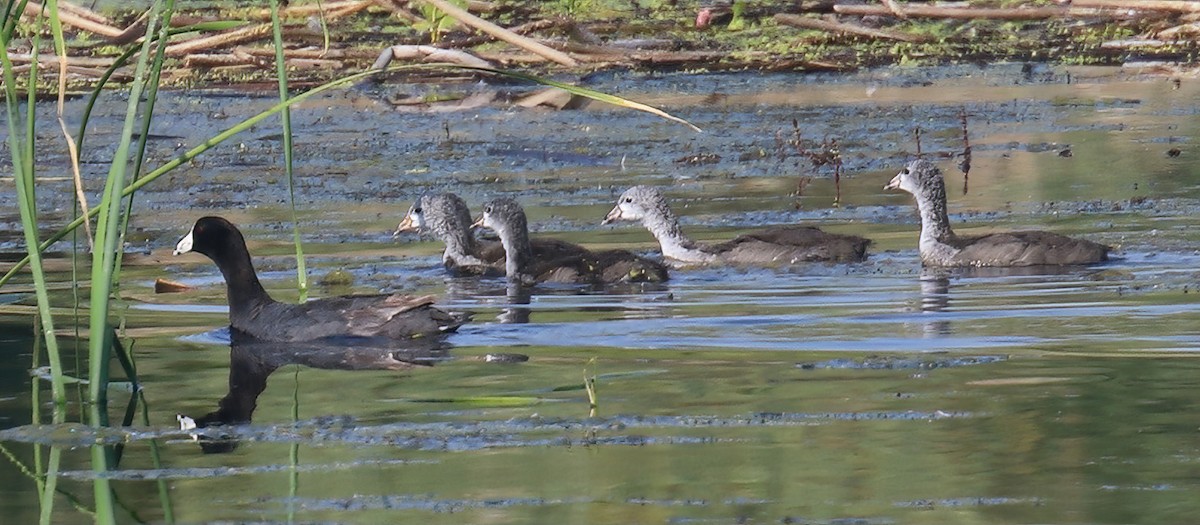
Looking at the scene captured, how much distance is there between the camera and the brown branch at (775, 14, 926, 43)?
65.6 feet

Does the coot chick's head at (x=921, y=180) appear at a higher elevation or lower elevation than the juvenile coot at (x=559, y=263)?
higher

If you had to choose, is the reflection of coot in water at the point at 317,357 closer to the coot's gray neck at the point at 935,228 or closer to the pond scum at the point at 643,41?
the coot's gray neck at the point at 935,228

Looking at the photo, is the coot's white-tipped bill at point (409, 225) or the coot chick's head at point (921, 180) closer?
the coot chick's head at point (921, 180)

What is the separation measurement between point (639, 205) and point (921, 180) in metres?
1.60

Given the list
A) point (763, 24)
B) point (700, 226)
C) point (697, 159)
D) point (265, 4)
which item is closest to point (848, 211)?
point (700, 226)

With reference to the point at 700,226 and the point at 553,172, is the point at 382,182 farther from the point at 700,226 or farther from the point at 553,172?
the point at 700,226

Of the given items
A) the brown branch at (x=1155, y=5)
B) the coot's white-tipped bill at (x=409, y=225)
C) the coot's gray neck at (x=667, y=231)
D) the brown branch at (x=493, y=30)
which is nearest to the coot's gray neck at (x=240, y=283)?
the coot's white-tipped bill at (x=409, y=225)

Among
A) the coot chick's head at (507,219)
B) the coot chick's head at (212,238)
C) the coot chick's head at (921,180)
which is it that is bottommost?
the coot chick's head at (507,219)

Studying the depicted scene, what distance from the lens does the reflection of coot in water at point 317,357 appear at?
779 centimetres

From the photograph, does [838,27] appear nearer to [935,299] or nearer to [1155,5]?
[1155,5]

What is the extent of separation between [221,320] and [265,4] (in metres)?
13.3

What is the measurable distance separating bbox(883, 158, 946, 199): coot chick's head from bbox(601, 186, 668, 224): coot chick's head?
138 cm

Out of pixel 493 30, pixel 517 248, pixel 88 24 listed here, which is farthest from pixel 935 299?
pixel 88 24

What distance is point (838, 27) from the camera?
66.2 ft
